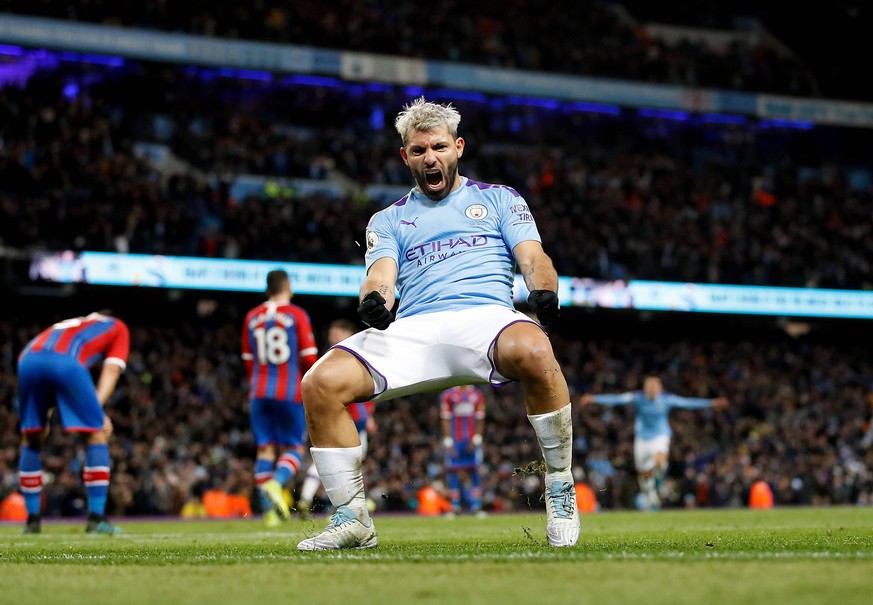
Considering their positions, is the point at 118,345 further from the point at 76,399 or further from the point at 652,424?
the point at 652,424

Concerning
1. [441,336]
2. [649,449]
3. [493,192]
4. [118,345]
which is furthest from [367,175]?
[441,336]

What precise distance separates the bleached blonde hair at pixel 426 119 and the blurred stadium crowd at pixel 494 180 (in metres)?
14.5

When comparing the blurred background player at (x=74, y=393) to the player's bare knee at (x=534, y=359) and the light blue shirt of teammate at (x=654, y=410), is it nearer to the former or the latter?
the player's bare knee at (x=534, y=359)

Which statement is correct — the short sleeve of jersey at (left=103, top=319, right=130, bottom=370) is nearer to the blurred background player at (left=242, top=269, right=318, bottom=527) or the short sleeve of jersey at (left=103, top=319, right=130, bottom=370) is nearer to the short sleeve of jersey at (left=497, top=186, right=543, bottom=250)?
the blurred background player at (left=242, top=269, right=318, bottom=527)

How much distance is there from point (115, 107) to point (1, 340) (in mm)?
8967

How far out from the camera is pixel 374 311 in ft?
17.1

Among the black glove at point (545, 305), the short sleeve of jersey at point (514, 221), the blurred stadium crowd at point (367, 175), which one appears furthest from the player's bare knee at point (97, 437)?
the blurred stadium crowd at point (367, 175)

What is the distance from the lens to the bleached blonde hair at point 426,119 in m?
5.66

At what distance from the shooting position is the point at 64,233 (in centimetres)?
2298

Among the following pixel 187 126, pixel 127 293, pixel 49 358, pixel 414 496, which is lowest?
pixel 414 496

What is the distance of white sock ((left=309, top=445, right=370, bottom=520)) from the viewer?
535cm

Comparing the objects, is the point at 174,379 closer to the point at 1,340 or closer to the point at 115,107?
the point at 1,340

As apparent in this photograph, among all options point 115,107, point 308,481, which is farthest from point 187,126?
point 308,481

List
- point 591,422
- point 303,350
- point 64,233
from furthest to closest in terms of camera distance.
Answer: point 591,422, point 64,233, point 303,350
